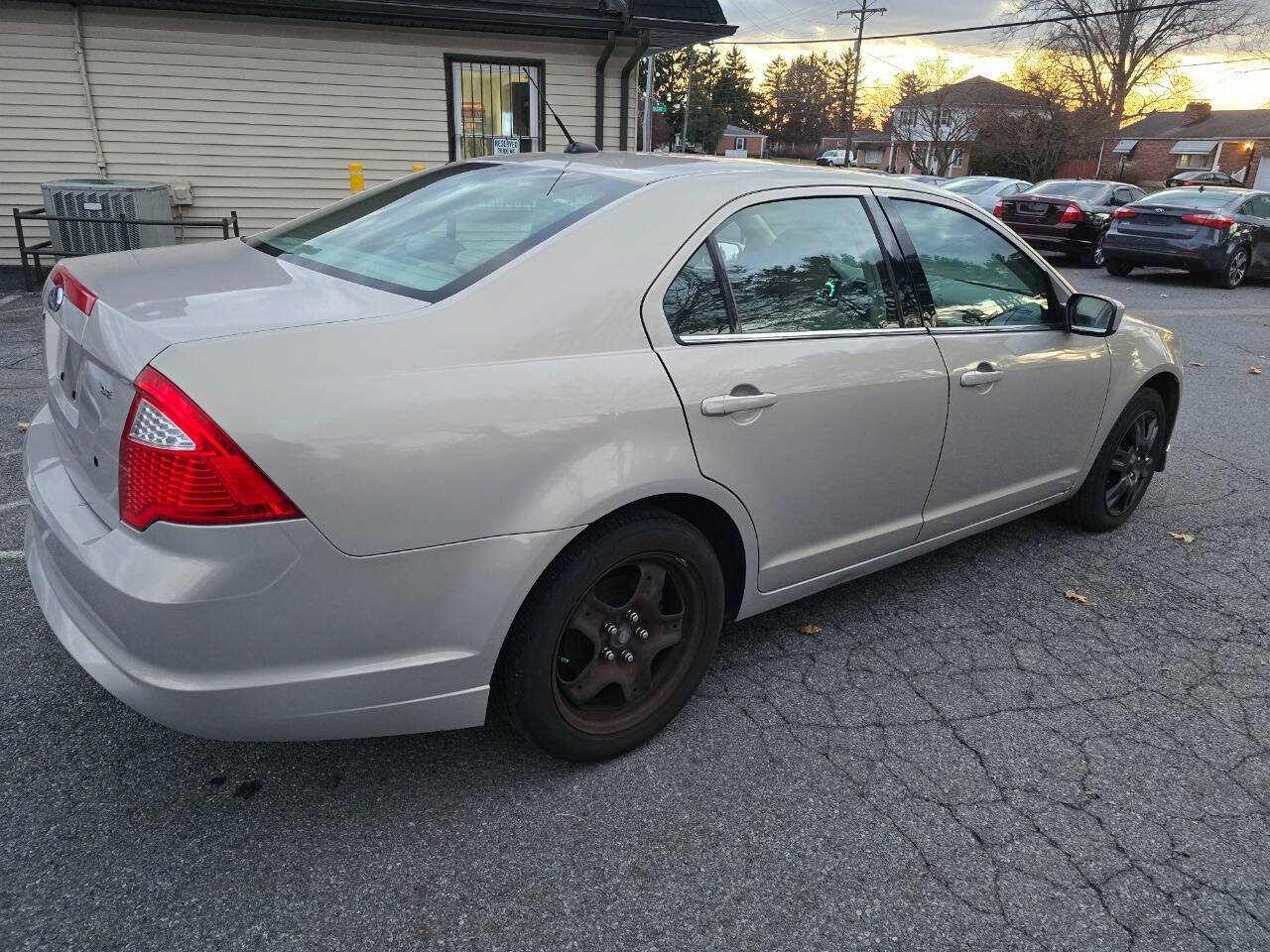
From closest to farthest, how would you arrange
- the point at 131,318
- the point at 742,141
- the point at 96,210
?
the point at 131,318 → the point at 96,210 → the point at 742,141

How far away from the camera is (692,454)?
95.7 inches

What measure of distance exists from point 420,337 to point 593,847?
4.29 feet

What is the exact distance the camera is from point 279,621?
75.0 inches

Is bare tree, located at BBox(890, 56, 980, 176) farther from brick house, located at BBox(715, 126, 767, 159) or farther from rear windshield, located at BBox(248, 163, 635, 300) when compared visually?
rear windshield, located at BBox(248, 163, 635, 300)

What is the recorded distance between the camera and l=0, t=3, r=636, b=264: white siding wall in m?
10.1

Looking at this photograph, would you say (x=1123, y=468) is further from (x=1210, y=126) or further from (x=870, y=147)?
(x=870, y=147)

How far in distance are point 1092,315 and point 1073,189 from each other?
15324 millimetres

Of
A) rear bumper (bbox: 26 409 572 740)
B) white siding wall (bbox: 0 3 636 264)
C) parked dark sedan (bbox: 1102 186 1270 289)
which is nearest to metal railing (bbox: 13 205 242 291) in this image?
white siding wall (bbox: 0 3 636 264)

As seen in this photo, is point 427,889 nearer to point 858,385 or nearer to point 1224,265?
point 858,385

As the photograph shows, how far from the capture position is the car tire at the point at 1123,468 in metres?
4.10

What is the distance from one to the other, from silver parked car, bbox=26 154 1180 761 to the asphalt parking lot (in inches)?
11.5

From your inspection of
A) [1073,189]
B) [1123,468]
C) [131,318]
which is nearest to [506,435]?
[131,318]

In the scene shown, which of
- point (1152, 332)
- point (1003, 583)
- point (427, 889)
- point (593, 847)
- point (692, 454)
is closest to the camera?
point (427, 889)

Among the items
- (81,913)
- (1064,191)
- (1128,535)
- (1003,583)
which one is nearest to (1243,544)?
(1128,535)
